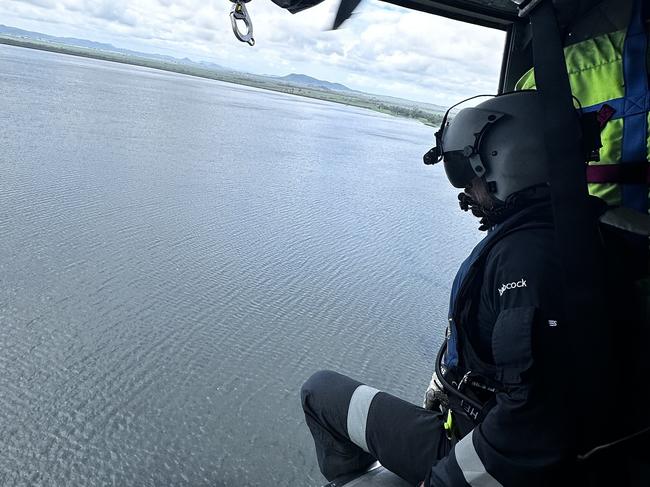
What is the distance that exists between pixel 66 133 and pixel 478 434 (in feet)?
21.8

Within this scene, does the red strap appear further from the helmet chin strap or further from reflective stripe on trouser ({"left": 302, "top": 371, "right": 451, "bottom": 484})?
reflective stripe on trouser ({"left": 302, "top": 371, "right": 451, "bottom": 484})

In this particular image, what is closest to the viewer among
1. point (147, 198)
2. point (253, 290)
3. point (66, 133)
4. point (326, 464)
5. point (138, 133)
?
point (326, 464)

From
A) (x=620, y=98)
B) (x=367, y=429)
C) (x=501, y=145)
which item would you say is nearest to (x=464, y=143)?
(x=501, y=145)

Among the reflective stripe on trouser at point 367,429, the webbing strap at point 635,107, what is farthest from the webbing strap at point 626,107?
the reflective stripe on trouser at point 367,429

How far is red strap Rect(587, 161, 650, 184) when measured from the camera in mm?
1240

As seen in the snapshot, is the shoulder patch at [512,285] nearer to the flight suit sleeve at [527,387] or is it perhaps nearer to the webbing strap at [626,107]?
the flight suit sleeve at [527,387]

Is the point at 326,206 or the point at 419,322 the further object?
the point at 326,206

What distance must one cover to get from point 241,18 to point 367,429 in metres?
1.17

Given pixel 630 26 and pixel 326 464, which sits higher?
pixel 630 26

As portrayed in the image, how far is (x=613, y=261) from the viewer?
107 centimetres

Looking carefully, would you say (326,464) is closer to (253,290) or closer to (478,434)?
(478,434)

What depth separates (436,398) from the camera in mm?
1484

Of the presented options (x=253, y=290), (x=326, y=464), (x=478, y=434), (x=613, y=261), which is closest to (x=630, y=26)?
(x=613, y=261)

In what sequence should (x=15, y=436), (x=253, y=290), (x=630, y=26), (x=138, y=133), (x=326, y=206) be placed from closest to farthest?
(x=630, y=26) → (x=15, y=436) → (x=253, y=290) → (x=326, y=206) → (x=138, y=133)
